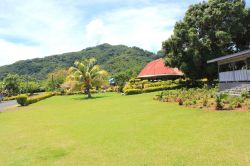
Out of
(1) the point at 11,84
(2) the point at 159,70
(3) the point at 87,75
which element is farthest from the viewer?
(1) the point at 11,84

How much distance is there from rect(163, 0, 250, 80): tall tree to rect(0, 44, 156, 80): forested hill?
69.0 metres

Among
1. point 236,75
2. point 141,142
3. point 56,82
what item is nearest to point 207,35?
point 236,75

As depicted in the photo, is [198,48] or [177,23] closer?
[198,48]

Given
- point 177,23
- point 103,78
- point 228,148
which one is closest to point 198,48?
point 177,23

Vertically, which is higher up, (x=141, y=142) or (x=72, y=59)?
(x=72, y=59)

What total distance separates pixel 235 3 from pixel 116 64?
67958mm

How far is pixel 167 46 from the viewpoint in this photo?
34906mm

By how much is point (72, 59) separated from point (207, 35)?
92123 mm

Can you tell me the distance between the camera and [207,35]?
31.3 metres

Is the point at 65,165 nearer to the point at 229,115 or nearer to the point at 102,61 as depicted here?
the point at 229,115

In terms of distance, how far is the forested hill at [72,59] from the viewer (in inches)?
4254

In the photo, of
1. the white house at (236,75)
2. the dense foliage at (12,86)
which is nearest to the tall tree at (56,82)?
the dense foliage at (12,86)

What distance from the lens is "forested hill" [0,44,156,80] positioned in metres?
108

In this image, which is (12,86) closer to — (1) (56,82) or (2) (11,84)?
(2) (11,84)
